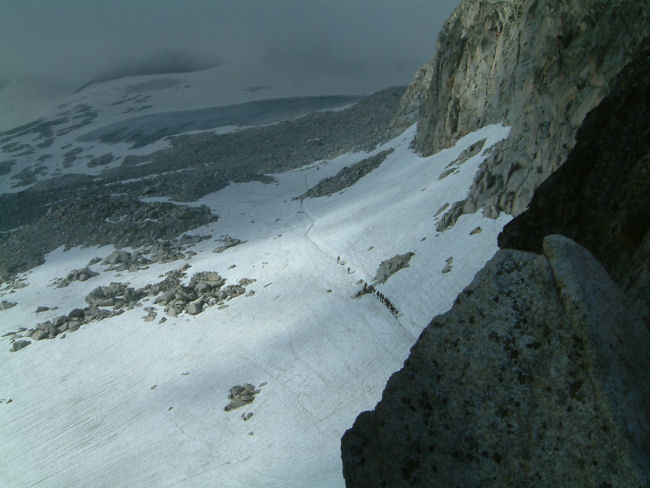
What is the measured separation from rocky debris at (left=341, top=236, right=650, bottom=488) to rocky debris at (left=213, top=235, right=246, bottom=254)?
95.3 feet

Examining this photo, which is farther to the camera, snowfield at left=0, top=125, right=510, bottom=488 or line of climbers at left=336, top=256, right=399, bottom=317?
line of climbers at left=336, top=256, right=399, bottom=317

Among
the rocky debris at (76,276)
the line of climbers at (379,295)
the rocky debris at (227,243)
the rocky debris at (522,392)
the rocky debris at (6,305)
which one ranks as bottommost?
the rocky debris at (6,305)

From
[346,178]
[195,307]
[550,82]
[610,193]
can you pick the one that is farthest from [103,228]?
[610,193]

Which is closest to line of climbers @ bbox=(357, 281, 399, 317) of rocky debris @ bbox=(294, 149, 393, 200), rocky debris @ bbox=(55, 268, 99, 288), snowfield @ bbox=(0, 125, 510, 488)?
snowfield @ bbox=(0, 125, 510, 488)

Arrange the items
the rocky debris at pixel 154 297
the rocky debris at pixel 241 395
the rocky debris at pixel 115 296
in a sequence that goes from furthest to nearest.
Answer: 1. the rocky debris at pixel 115 296
2. the rocky debris at pixel 154 297
3. the rocky debris at pixel 241 395

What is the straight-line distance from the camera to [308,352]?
18.9 m

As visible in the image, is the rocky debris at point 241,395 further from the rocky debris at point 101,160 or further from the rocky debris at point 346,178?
the rocky debris at point 101,160

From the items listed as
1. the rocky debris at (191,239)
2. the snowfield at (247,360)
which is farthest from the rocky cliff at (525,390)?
the rocky debris at (191,239)

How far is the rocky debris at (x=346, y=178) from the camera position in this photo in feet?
140

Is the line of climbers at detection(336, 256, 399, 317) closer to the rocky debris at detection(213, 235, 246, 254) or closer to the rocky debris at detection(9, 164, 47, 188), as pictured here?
the rocky debris at detection(213, 235, 246, 254)

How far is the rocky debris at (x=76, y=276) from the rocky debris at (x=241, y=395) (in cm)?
1885

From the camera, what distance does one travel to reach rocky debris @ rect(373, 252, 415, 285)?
21594 millimetres

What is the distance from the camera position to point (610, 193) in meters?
6.49

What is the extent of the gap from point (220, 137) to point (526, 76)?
71234mm
